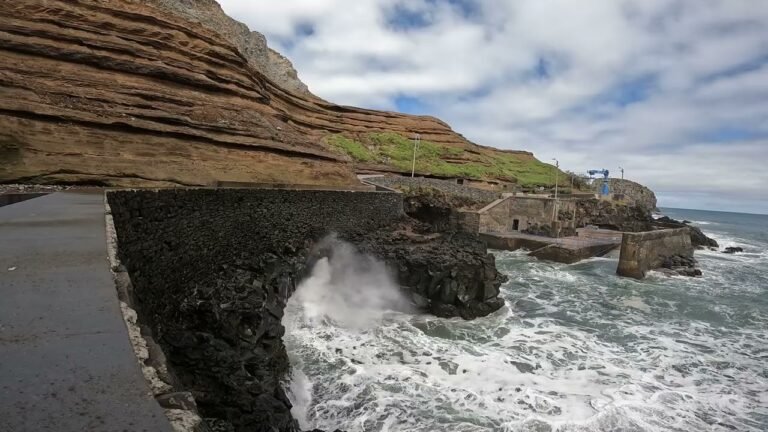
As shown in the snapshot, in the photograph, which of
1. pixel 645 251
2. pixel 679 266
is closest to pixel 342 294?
pixel 645 251

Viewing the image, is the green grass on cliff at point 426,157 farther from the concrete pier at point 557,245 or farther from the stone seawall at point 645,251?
the stone seawall at point 645,251

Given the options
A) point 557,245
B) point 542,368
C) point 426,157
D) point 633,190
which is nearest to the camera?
point 542,368

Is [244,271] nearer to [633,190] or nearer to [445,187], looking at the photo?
[445,187]

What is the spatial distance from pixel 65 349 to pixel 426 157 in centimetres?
4416

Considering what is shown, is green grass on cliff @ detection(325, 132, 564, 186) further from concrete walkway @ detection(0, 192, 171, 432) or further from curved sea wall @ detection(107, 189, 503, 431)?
concrete walkway @ detection(0, 192, 171, 432)

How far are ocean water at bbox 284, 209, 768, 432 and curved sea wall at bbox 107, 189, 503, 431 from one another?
121 centimetres

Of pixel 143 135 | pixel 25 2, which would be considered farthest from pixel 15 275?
pixel 25 2

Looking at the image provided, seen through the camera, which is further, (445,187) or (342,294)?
(445,187)

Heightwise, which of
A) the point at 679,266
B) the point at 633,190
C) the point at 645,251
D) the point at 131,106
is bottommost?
the point at 679,266

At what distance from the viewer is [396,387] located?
9555 millimetres

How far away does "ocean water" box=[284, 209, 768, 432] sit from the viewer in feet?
28.1

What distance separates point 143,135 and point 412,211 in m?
16.8

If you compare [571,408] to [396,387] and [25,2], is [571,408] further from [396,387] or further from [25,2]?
[25,2]

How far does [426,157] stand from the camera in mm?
45594
